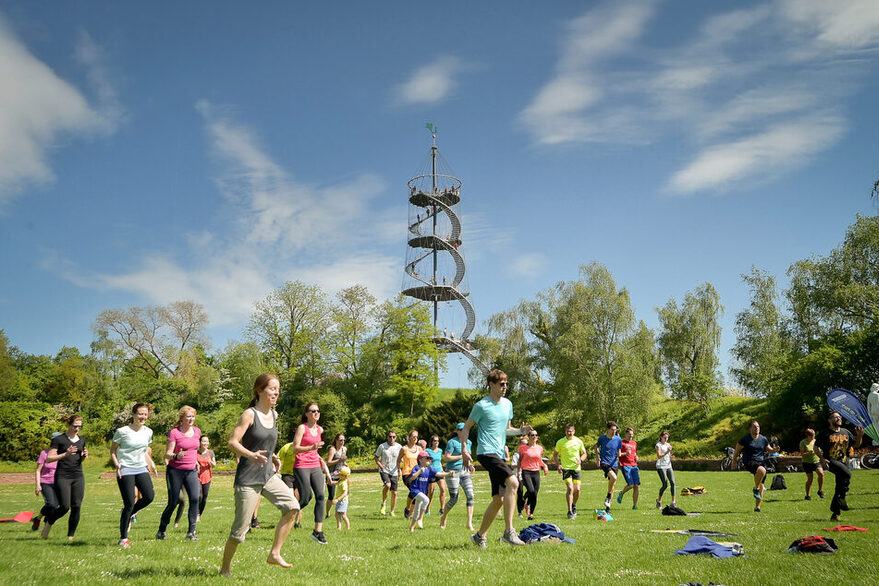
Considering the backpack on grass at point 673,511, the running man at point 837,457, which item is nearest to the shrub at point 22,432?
the backpack on grass at point 673,511

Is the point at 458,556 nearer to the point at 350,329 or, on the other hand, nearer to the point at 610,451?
the point at 610,451

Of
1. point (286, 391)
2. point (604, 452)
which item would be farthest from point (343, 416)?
point (604, 452)

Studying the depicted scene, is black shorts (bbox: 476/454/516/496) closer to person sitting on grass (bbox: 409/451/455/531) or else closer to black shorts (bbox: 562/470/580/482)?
person sitting on grass (bbox: 409/451/455/531)

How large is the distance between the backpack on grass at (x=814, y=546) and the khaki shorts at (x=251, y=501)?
21.4 feet

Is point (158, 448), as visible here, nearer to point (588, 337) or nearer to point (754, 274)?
point (588, 337)

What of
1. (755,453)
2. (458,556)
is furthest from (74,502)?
(755,453)

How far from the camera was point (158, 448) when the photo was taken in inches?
2147

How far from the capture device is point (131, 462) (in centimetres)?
1031

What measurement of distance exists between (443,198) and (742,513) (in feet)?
178

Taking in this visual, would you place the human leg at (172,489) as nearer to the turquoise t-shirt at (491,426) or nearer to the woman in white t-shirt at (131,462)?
the woman in white t-shirt at (131,462)

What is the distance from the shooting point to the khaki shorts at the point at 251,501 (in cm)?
698

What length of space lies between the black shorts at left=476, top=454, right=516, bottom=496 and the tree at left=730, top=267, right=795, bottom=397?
148 ft

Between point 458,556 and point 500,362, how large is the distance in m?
51.4

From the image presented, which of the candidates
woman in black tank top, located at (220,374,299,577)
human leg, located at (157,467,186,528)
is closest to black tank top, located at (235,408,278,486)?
woman in black tank top, located at (220,374,299,577)
